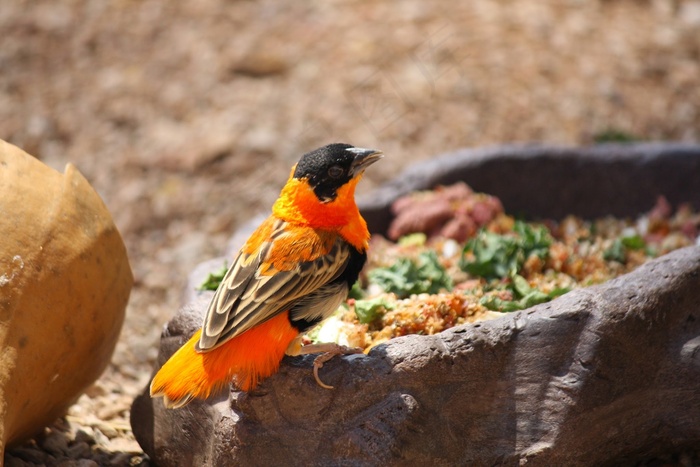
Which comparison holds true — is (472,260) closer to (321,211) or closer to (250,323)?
(321,211)

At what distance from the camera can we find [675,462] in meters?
3.82

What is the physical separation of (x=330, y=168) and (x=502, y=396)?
119 centimetres

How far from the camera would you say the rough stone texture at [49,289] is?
11.4ft

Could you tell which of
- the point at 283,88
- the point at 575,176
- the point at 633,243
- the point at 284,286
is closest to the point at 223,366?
the point at 284,286

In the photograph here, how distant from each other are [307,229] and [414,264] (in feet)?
3.47

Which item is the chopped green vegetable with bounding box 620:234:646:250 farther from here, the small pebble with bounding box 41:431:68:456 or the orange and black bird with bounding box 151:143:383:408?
the small pebble with bounding box 41:431:68:456

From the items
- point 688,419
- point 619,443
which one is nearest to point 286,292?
point 619,443

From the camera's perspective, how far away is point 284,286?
337 cm

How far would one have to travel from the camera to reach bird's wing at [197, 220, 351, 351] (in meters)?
3.25

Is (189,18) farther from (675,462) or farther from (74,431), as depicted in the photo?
(675,462)

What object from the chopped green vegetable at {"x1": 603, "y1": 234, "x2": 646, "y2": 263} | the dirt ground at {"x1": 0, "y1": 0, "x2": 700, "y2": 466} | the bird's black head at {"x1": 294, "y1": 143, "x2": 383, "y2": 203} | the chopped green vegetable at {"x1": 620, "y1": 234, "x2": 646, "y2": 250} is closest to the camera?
the bird's black head at {"x1": 294, "y1": 143, "x2": 383, "y2": 203}

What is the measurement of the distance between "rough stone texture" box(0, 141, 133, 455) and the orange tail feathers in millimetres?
606

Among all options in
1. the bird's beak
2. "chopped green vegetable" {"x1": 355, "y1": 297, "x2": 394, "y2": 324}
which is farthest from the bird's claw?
the bird's beak

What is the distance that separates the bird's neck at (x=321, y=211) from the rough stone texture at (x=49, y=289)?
93 cm
